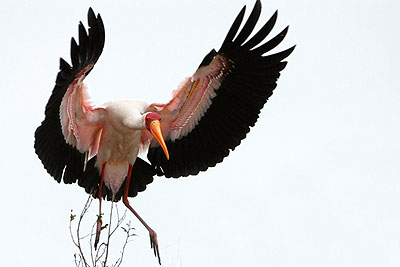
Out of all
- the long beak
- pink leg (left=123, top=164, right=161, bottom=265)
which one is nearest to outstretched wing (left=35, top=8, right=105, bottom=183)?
pink leg (left=123, top=164, right=161, bottom=265)

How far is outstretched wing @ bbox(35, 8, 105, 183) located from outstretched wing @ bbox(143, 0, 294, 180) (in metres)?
0.76

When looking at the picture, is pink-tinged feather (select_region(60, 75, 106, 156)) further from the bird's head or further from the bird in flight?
the bird's head

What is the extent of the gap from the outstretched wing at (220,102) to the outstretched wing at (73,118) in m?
0.76

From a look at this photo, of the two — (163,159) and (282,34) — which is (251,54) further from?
(163,159)

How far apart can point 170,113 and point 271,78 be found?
1.24 m

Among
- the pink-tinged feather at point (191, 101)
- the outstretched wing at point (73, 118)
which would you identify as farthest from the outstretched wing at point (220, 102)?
the outstretched wing at point (73, 118)

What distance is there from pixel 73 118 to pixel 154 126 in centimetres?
105

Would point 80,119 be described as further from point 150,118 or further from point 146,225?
point 146,225

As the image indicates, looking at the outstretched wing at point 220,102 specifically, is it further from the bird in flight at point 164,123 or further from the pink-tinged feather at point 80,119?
the pink-tinged feather at point 80,119

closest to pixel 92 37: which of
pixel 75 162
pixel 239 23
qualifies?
pixel 239 23

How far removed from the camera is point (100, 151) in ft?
30.8

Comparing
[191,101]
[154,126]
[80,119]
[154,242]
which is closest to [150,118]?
[154,126]

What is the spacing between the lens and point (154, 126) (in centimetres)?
843

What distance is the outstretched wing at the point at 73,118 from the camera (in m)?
7.71
